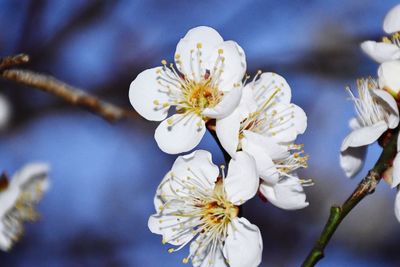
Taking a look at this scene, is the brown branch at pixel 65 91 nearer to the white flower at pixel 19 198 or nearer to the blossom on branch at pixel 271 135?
the blossom on branch at pixel 271 135

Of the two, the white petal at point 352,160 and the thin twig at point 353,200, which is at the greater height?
the white petal at point 352,160

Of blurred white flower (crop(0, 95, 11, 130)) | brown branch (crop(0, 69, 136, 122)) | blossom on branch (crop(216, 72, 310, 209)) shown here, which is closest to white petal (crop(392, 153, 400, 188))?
blossom on branch (crop(216, 72, 310, 209))

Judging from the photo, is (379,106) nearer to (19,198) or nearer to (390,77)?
(390,77)

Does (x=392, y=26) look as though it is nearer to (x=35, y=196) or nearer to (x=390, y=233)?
(x=35, y=196)

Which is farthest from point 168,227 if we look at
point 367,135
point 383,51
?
point 383,51

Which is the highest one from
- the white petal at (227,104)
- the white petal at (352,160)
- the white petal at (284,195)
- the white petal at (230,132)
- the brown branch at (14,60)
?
the brown branch at (14,60)

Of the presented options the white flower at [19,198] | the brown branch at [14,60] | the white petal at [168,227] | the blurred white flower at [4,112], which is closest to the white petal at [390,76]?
the white petal at [168,227]
